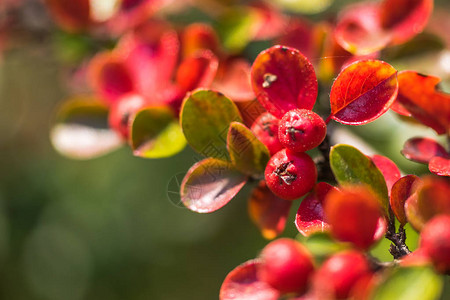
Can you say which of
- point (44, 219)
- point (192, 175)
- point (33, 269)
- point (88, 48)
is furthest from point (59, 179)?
point (192, 175)

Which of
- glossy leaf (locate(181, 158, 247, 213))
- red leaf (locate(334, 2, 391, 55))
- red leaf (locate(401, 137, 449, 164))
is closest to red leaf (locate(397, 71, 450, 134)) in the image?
red leaf (locate(401, 137, 449, 164))

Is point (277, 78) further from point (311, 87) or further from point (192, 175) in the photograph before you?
point (192, 175)

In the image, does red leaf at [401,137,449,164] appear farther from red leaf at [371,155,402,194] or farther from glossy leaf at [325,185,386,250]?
glossy leaf at [325,185,386,250]

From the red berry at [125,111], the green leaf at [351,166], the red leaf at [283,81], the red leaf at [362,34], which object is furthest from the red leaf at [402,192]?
the red berry at [125,111]

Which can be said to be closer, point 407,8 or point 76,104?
point 407,8

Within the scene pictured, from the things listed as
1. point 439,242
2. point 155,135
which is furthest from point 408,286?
point 155,135

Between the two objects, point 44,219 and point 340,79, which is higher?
point 340,79
